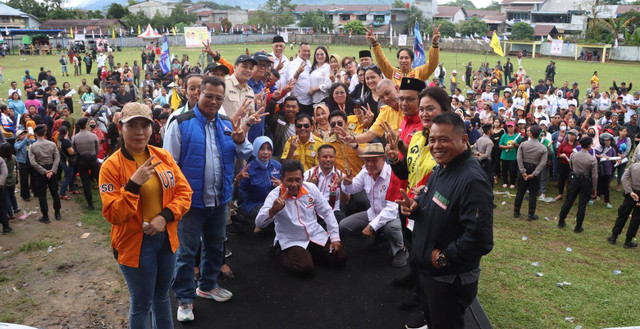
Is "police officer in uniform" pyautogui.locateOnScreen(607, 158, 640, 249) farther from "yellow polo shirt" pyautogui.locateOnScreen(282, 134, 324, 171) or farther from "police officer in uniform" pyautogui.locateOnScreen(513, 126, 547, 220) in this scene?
"yellow polo shirt" pyautogui.locateOnScreen(282, 134, 324, 171)

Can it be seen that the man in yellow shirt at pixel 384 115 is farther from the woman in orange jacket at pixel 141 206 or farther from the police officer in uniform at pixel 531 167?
the police officer in uniform at pixel 531 167

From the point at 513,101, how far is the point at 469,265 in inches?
588

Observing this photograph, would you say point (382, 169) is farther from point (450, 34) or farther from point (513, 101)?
point (450, 34)

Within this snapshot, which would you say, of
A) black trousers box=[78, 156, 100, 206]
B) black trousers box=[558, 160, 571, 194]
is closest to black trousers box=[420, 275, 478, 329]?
black trousers box=[78, 156, 100, 206]

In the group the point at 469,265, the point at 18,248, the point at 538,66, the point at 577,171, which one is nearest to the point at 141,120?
the point at 469,265

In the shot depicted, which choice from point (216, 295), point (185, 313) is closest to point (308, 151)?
point (216, 295)

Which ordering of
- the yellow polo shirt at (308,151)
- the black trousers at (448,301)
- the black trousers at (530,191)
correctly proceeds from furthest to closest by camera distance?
the black trousers at (530,191), the yellow polo shirt at (308,151), the black trousers at (448,301)

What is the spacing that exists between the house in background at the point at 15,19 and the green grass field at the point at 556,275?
80.4m

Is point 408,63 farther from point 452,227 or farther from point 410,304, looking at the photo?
point 452,227

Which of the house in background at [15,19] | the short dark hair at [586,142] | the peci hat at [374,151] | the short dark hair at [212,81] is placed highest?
the house in background at [15,19]

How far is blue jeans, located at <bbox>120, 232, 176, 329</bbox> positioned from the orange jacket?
57 mm

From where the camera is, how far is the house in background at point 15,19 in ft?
227

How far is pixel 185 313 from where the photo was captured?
4.47m

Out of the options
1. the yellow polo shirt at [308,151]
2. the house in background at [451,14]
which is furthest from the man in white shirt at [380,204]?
the house in background at [451,14]
